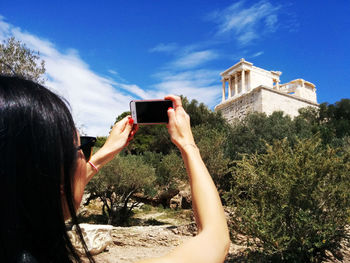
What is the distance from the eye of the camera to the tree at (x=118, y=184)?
42.9 feet

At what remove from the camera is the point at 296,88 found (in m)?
37.6

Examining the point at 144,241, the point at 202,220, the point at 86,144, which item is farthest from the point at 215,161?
the point at 202,220

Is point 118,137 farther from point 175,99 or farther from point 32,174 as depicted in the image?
point 32,174

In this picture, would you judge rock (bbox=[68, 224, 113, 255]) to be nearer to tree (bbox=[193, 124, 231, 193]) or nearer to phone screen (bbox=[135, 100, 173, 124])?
tree (bbox=[193, 124, 231, 193])

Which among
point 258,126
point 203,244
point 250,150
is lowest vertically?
point 203,244

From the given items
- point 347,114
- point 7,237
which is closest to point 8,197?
point 7,237

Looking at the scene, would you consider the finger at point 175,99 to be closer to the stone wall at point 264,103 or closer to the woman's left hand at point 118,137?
the woman's left hand at point 118,137

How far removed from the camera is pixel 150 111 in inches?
61.0

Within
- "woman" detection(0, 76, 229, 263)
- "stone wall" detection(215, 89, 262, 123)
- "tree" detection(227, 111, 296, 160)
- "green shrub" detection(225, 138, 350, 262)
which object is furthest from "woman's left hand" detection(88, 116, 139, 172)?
"stone wall" detection(215, 89, 262, 123)

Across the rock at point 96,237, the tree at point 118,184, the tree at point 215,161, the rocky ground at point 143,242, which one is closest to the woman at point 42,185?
the rocky ground at point 143,242

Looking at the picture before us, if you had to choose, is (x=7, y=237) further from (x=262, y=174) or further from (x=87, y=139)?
(x=262, y=174)

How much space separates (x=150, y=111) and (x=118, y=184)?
1225cm

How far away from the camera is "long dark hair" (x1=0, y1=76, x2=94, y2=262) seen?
2.27 feet

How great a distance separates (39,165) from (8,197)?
10cm
